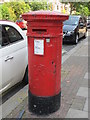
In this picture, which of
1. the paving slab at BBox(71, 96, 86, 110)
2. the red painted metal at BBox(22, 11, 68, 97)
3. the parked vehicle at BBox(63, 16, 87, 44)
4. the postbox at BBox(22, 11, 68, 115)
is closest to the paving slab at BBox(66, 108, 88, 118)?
the paving slab at BBox(71, 96, 86, 110)

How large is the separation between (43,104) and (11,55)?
1173mm

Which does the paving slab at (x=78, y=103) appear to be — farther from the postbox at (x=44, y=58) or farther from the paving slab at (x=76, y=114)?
the postbox at (x=44, y=58)

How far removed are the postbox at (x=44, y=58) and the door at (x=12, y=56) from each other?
64 centimetres

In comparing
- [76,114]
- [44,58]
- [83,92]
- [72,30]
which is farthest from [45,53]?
[72,30]

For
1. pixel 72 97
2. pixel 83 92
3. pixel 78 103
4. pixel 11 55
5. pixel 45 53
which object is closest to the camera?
pixel 45 53

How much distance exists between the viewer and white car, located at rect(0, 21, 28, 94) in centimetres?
354

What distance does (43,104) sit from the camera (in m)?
3.17

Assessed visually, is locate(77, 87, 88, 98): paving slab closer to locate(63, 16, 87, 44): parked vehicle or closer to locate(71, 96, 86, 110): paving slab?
locate(71, 96, 86, 110): paving slab

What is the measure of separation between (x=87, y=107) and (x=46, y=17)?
1793 mm

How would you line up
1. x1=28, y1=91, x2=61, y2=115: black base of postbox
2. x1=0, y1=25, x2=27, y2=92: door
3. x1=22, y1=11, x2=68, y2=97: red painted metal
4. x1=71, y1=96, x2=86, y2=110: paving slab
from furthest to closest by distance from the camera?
1. x1=0, y1=25, x2=27, y2=92: door
2. x1=71, y1=96, x2=86, y2=110: paving slab
3. x1=28, y1=91, x2=61, y2=115: black base of postbox
4. x1=22, y1=11, x2=68, y2=97: red painted metal

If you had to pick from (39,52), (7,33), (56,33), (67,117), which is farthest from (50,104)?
(7,33)

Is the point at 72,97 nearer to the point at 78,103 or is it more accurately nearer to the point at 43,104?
the point at 78,103

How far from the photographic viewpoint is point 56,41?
2.96m

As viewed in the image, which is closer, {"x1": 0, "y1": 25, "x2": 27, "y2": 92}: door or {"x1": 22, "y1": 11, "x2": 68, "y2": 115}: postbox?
{"x1": 22, "y1": 11, "x2": 68, "y2": 115}: postbox
